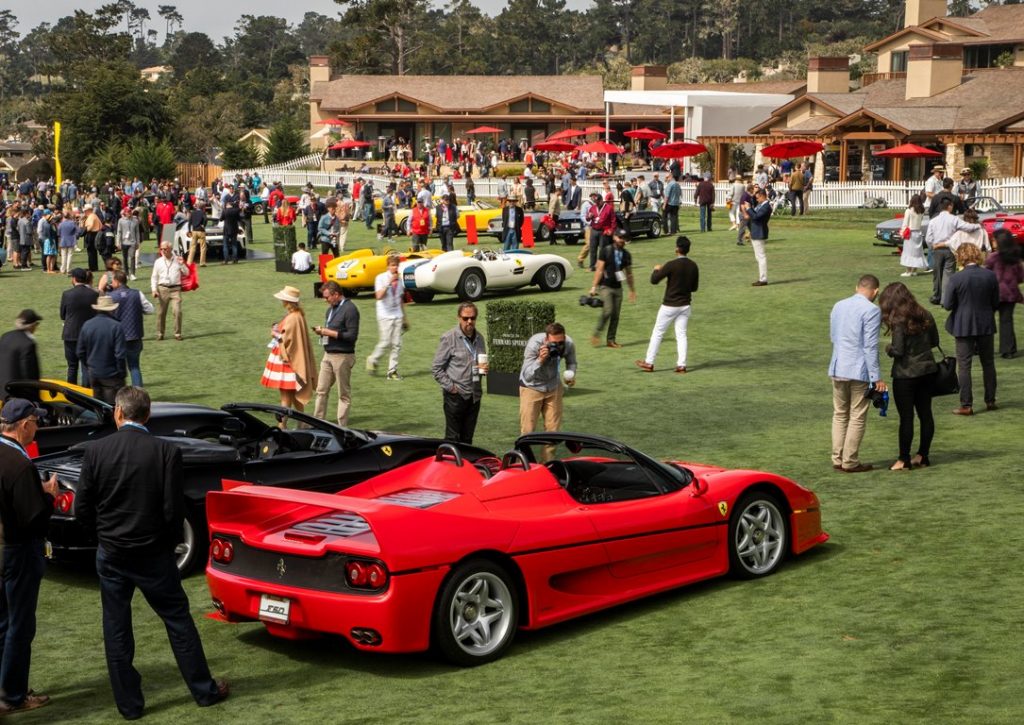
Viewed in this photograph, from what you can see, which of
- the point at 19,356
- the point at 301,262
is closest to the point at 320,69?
the point at 301,262

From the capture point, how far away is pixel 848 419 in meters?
13.3

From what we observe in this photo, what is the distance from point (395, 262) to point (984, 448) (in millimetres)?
8683

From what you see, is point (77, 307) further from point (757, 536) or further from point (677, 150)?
point (677, 150)

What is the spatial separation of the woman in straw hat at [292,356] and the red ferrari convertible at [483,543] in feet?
22.2

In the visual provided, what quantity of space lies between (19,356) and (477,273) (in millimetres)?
14865

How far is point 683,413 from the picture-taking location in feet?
56.4

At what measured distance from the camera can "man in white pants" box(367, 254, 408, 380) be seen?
19.6 metres

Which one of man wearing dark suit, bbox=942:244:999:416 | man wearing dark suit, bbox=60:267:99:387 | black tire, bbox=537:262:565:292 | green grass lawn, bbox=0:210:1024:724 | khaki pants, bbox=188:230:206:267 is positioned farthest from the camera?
khaki pants, bbox=188:230:206:267

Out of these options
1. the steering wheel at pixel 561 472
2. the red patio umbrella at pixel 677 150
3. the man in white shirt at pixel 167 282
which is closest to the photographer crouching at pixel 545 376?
the steering wheel at pixel 561 472

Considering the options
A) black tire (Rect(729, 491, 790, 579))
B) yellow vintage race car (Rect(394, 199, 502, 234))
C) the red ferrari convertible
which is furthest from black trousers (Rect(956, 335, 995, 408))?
yellow vintage race car (Rect(394, 199, 502, 234))

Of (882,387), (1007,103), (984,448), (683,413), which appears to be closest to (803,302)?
(683,413)

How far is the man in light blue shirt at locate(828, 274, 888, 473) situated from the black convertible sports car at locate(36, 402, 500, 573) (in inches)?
149

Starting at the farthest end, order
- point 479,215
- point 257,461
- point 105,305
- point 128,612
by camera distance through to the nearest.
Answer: point 479,215 < point 105,305 < point 257,461 < point 128,612

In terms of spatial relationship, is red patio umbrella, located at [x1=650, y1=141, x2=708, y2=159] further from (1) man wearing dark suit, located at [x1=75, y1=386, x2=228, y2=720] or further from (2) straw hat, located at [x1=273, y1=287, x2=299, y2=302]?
(1) man wearing dark suit, located at [x1=75, y1=386, x2=228, y2=720]
